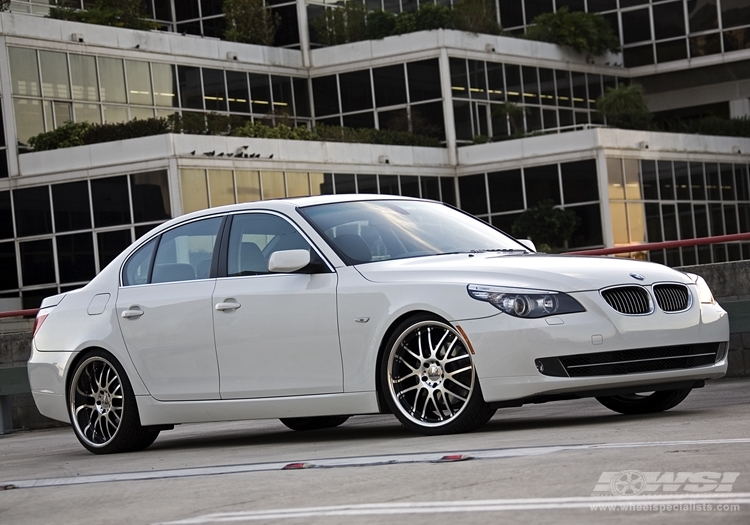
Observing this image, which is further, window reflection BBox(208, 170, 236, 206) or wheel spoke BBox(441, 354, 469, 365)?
window reflection BBox(208, 170, 236, 206)

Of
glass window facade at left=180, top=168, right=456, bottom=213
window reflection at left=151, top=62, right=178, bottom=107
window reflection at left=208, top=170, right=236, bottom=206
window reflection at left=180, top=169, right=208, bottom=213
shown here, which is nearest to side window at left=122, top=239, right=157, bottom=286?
glass window facade at left=180, top=168, right=456, bottom=213

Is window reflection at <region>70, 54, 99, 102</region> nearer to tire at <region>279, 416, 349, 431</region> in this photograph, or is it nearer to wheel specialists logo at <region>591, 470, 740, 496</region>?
tire at <region>279, 416, 349, 431</region>

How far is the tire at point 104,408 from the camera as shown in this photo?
1013 centimetres

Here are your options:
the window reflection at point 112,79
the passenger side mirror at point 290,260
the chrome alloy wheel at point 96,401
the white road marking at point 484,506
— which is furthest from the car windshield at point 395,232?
the window reflection at point 112,79

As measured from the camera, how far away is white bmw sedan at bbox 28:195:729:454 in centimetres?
830

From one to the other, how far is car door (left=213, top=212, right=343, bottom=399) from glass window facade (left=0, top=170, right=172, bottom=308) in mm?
29384

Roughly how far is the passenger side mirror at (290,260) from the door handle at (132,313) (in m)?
1.43

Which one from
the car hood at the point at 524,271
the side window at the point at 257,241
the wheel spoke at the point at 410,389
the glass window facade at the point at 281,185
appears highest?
the glass window facade at the point at 281,185

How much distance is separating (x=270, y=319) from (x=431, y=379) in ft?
4.20

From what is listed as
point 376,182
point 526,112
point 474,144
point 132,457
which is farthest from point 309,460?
point 526,112

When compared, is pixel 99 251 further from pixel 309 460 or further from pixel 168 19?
pixel 309 460

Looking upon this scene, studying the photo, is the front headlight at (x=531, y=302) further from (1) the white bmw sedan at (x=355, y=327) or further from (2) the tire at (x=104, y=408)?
(2) the tire at (x=104, y=408)

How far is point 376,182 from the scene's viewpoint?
147 feet

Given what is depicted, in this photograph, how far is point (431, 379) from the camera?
8531 mm
